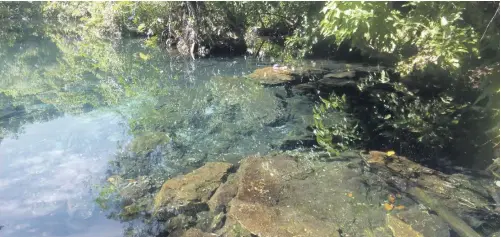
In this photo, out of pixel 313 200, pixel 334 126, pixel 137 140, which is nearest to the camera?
pixel 313 200

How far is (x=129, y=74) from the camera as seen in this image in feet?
53.3

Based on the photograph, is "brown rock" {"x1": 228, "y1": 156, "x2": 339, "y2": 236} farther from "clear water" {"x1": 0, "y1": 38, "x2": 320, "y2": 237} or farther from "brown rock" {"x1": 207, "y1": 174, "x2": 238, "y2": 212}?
"clear water" {"x1": 0, "y1": 38, "x2": 320, "y2": 237}

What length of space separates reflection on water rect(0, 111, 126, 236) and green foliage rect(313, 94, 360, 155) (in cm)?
455

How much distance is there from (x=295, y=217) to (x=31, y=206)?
4.96m

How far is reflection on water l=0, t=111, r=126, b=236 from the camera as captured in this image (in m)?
6.46

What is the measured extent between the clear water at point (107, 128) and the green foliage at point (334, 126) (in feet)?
1.50

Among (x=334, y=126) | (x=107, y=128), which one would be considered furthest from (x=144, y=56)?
(x=334, y=126)

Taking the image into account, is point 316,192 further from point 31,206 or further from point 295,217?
point 31,206

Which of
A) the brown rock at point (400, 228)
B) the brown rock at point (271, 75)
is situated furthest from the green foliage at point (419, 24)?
the brown rock at point (271, 75)

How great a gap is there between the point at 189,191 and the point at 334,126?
13.2 feet

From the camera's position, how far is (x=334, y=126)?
29.3 ft

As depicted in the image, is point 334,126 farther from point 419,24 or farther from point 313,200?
point 419,24

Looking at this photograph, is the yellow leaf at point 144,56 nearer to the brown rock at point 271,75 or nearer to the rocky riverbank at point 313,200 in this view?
the brown rock at point 271,75

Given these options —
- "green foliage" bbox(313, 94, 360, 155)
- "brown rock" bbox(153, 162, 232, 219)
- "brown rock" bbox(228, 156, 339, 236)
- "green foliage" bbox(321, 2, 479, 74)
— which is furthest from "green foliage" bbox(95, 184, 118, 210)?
"green foliage" bbox(321, 2, 479, 74)
